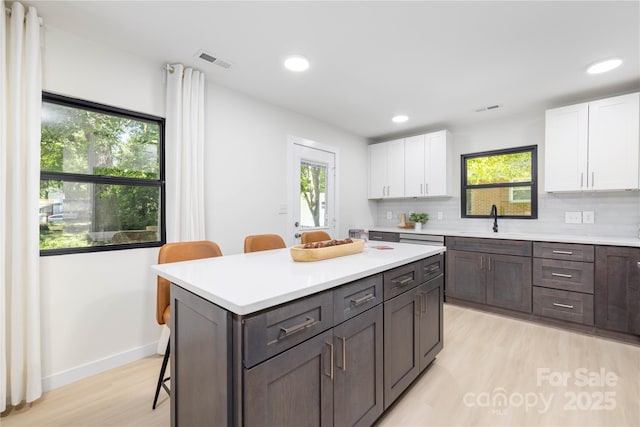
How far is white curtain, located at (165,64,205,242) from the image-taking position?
244 centimetres

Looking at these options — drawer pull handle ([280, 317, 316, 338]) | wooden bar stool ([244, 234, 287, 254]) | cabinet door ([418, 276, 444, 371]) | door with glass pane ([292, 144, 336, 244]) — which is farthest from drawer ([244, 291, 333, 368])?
door with glass pane ([292, 144, 336, 244])

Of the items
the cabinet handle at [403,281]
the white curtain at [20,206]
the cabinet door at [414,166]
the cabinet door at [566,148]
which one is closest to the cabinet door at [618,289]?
the cabinet door at [566,148]

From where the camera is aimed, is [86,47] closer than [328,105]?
Yes

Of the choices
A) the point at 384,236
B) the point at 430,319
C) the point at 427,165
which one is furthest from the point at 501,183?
the point at 430,319

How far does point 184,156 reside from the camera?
8.16 ft

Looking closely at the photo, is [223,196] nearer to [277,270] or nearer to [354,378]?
[277,270]

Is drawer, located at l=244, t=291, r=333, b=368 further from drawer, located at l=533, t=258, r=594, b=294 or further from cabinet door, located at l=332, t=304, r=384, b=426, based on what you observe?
drawer, located at l=533, t=258, r=594, b=294

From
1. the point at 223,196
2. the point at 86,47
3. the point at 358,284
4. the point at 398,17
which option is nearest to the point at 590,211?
the point at 398,17

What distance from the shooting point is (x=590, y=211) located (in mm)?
3211

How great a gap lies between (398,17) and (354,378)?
2.21 m

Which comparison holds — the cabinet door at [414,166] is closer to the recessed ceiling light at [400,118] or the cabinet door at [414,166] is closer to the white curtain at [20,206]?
the recessed ceiling light at [400,118]

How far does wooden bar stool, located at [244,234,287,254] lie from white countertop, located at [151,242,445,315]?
395 mm

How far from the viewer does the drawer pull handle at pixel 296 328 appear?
1044 mm

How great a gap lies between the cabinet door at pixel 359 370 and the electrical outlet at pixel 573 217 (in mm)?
3235
